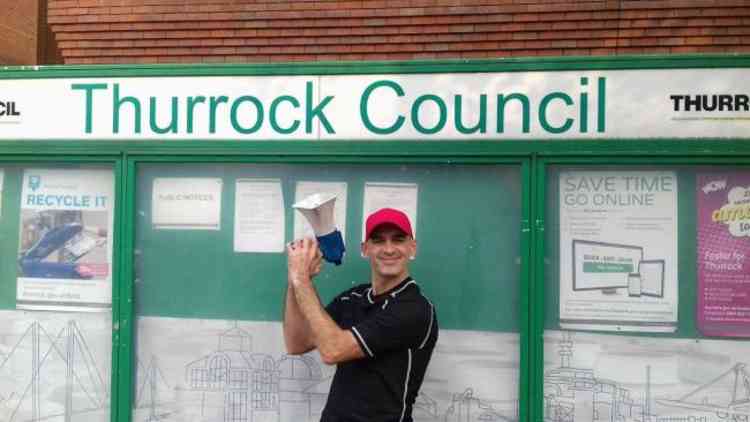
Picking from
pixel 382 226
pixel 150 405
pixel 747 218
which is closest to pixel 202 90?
pixel 382 226

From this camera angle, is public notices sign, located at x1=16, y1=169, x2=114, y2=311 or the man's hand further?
public notices sign, located at x1=16, y1=169, x2=114, y2=311

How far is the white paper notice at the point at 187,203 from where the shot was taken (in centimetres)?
410

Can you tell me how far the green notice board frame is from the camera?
363 centimetres

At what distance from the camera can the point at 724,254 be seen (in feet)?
12.1

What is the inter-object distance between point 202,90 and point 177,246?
866 mm

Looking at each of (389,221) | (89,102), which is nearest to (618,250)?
(389,221)

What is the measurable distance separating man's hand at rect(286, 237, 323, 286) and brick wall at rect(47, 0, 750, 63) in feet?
10.8

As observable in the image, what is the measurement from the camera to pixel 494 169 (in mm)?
3816

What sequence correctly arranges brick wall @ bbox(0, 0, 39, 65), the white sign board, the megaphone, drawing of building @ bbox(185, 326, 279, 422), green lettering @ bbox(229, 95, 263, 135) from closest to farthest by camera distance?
the megaphone < the white sign board < green lettering @ bbox(229, 95, 263, 135) < drawing of building @ bbox(185, 326, 279, 422) < brick wall @ bbox(0, 0, 39, 65)

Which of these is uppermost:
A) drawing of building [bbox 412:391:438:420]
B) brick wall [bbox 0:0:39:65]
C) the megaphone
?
brick wall [bbox 0:0:39:65]

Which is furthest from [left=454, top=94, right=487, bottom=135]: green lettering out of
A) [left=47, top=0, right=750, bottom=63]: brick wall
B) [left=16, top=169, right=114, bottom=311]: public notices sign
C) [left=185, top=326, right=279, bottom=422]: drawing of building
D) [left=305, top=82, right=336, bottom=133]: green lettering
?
[left=47, top=0, right=750, bottom=63]: brick wall

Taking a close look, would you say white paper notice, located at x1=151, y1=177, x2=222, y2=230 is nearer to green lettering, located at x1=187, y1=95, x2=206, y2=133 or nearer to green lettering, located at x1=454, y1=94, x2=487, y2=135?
green lettering, located at x1=187, y1=95, x2=206, y2=133

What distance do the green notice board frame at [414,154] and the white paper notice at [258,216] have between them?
6.3 inches

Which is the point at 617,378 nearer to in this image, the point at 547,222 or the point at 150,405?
the point at 547,222
